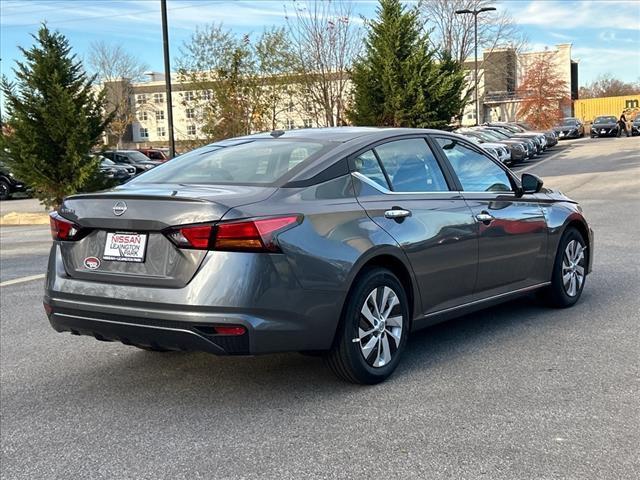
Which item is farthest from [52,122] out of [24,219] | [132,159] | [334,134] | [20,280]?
[132,159]

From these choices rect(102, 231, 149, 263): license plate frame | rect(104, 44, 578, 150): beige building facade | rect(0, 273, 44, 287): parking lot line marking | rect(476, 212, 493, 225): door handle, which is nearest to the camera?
rect(102, 231, 149, 263): license plate frame

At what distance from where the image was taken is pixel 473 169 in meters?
5.57

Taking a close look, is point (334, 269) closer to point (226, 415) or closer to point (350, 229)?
point (350, 229)

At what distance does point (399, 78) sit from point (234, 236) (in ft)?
66.2

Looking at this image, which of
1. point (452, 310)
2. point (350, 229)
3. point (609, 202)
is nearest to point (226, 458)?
point (350, 229)

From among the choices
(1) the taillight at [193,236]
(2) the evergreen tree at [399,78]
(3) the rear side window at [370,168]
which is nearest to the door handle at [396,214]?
(3) the rear side window at [370,168]

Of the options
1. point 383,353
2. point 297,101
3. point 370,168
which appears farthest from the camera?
point 297,101

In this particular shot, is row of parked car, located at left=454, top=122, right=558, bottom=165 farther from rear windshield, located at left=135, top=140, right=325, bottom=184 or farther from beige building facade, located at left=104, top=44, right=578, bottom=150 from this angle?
rear windshield, located at left=135, top=140, right=325, bottom=184

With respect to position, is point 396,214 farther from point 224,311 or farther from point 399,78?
point 399,78

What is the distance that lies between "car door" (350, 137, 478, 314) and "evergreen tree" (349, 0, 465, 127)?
18.1m

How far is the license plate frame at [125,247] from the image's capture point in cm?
400

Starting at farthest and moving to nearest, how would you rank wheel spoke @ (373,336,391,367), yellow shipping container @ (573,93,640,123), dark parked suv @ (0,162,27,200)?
yellow shipping container @ (573,93,640,123) < dark parked suv @ (0,162,27,200) < wheel spoke @ (373,336,391,367)

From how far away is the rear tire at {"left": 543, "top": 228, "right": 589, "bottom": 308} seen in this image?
617 centimetres

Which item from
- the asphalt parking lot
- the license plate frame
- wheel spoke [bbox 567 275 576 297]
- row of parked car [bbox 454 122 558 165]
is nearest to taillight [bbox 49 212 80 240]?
the license plate frame
